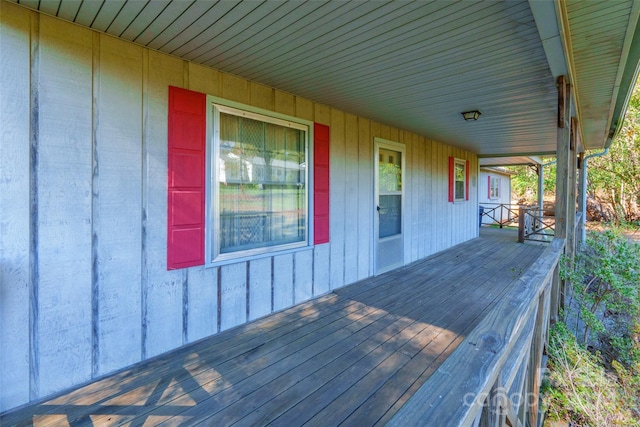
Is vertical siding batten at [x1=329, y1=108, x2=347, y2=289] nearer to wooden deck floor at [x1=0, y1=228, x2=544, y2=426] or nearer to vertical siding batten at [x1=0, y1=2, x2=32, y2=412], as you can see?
wooden deck floor at [x1=0, y1=228, x2=544, y2=426]

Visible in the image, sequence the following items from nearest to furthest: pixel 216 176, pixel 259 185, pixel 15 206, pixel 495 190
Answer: pixel 15 206 → pixel 216 176 → pixel 259 185 → pixel 495 190

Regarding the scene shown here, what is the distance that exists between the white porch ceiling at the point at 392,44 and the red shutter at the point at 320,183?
0.41m

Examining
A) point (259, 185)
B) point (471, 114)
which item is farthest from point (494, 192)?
point (259, 185)

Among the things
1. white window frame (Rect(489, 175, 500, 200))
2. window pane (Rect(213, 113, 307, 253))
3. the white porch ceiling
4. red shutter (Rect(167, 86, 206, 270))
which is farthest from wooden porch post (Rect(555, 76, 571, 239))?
white window frame (Rect(489, 175, 500, 200))

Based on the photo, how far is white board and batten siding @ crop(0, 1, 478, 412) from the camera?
180 centimetres

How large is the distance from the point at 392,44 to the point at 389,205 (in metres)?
3.04

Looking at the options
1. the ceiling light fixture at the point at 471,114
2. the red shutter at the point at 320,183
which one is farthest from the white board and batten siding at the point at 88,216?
the ceiling light fixture at the point at 471,114

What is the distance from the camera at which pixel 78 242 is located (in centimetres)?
202

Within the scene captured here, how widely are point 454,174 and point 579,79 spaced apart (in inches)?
171

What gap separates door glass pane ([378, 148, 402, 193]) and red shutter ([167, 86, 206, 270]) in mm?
2883

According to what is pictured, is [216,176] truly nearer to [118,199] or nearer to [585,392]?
[118,199]

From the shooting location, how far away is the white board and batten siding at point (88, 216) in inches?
71.0

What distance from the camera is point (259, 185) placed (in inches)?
120

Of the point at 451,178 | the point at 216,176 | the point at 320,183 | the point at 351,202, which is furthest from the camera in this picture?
the point at 451,178
